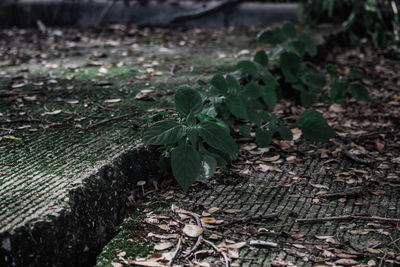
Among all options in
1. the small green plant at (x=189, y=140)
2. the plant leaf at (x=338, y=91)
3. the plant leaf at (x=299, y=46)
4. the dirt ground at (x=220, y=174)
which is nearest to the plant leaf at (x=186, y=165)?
the small green plant at (x=189, y=140)

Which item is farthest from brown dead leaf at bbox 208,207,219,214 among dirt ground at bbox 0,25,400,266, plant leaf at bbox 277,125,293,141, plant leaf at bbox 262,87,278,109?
plant leaf at bbox 262,87,278,109

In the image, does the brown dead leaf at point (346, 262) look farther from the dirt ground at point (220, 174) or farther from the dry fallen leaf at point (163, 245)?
the dry fallen leaf at point (163, 245)

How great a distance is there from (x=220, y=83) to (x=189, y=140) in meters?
0.39

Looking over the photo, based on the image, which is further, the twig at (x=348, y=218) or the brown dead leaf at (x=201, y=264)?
the twig at (x=348, y=218)

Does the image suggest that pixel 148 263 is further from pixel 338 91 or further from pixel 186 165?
pixel 338 91

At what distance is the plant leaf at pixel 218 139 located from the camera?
1497mm

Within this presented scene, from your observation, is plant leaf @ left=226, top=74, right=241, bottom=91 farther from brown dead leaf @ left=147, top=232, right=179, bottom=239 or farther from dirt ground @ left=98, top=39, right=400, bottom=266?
brown dead leaf @ left=147, top=232, right=179, bottom=239

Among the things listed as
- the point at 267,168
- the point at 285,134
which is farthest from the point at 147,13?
the point at 267,168

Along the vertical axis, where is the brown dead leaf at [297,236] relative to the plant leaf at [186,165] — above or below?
below

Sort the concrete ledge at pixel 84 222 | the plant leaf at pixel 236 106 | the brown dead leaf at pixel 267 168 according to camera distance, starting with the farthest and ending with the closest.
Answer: the plant leaf at pixel 236 106 < the brown dead leaf at pixel 267 168 < the concrete ledge at pixel 84 222

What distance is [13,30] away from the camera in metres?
4.62

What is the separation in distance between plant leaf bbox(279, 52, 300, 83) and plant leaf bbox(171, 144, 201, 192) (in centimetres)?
115

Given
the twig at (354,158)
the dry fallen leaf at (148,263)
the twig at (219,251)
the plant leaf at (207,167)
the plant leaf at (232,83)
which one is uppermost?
the plant leaf at (232,83)

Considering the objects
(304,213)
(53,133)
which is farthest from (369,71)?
(53,133)
